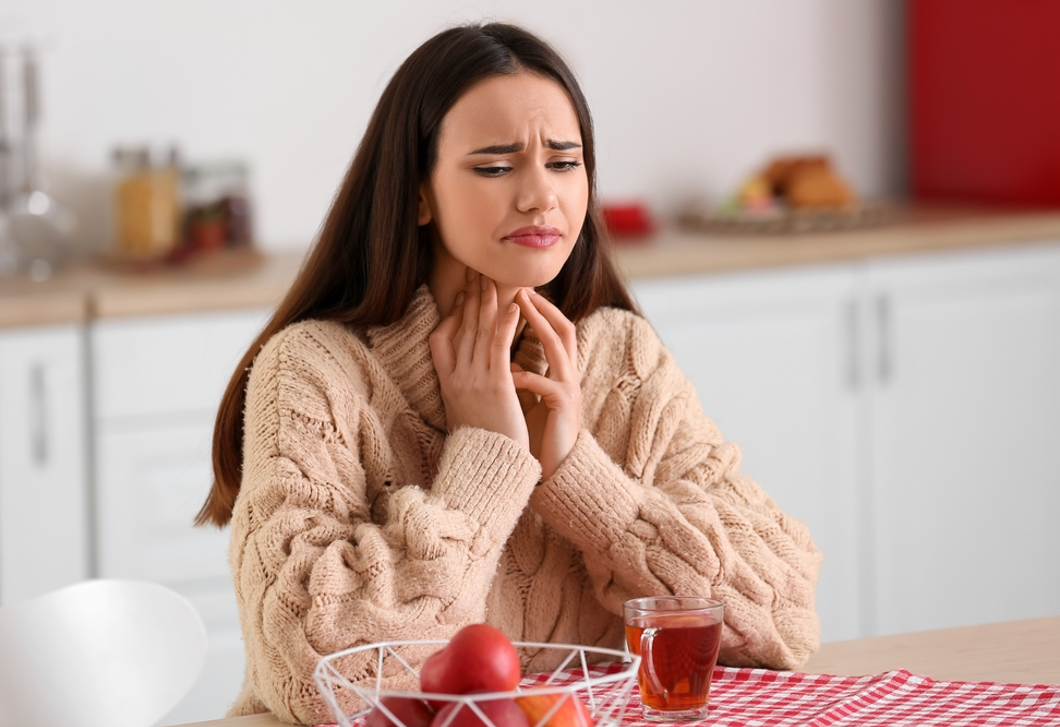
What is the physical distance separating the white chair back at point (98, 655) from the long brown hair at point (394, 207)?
18 cm

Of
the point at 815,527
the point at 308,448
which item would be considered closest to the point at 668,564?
the point at 308,448

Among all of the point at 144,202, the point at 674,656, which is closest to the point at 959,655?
the point at 674,656

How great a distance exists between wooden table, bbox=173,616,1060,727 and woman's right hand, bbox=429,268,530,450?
312 mm

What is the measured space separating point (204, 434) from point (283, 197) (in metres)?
0.71

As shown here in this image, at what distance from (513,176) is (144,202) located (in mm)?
1583

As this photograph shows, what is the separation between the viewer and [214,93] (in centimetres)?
286

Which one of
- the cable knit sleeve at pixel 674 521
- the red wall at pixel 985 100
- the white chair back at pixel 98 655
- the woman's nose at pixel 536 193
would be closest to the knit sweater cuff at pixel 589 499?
the cable knit sleeve at pixel 674 521

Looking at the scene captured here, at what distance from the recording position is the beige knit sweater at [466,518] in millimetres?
1144

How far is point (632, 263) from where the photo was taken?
→ 101 inches

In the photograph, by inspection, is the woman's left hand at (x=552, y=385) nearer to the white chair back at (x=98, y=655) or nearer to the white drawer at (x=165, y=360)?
the white chair back at (x=98, y=655)

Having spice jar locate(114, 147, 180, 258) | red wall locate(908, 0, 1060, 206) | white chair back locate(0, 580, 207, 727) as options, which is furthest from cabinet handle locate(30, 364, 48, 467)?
red wall locate(908, 0, 1060, 206)

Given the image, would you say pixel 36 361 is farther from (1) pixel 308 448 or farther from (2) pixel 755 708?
(2) pixel 755 708

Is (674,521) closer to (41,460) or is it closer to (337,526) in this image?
(337,526)

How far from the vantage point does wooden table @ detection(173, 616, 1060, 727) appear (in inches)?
44.9
